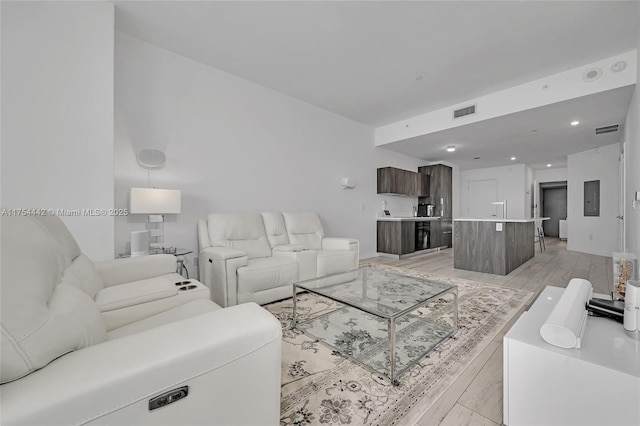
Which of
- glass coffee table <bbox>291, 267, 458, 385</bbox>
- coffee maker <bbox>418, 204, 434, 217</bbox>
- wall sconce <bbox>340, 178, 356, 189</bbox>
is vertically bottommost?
glass coffee table <bbox>291, 267, 458, 385</bbox>

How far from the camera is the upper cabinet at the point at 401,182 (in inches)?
221

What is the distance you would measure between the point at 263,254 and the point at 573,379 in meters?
2.79

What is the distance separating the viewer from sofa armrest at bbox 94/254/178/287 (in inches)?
71.8

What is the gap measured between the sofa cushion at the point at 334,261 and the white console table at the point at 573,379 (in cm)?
218

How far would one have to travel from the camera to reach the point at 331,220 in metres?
4.77

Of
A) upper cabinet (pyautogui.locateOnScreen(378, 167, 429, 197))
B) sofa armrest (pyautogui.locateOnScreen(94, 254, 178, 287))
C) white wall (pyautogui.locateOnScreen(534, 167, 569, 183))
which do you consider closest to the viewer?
sofa armrest (pyautogui.locateOnScreen(94, 254, 178, 287))

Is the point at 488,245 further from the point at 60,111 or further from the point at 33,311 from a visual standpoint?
the point at 60,111

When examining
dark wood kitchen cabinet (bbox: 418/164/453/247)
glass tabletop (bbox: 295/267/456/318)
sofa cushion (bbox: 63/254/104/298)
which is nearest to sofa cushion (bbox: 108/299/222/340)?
sofa cushion (bbox: 63/254/104/298)

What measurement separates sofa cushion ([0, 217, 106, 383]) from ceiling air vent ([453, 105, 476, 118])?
4.90 meters

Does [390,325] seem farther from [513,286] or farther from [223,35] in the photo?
[223,35]

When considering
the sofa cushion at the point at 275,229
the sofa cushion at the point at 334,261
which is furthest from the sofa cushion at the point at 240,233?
the sofa cushion at the point at 334,261

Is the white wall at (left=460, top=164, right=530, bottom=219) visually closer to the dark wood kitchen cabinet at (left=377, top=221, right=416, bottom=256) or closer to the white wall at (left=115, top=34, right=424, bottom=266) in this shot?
the dark wood kitchen cabinet at (left=377, top=221, right=416, bottom=256)

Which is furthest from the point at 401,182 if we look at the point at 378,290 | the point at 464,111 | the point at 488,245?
the point at 378,290

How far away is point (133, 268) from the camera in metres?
1.94
